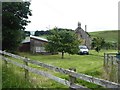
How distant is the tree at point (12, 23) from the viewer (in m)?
42.3

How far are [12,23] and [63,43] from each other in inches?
369

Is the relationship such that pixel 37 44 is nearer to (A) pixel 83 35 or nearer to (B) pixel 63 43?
(B) pixel 63 43

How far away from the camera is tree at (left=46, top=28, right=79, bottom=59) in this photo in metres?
48.4

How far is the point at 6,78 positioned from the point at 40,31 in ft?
330

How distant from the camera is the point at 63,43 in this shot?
161ft

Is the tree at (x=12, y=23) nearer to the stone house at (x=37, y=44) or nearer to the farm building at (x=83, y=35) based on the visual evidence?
the stone house at (x=37, y=44)

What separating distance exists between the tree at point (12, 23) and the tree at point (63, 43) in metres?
6.10

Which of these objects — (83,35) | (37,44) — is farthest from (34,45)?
(83,35)

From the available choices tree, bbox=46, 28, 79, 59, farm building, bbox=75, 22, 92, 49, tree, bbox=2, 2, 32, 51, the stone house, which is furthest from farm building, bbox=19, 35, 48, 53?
farm building, bbox=75, 22, 92, 49

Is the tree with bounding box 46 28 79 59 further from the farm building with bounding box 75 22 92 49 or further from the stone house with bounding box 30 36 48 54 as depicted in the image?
the farm building with bounding box 75 22 92 49

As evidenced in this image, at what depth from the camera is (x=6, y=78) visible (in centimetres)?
953

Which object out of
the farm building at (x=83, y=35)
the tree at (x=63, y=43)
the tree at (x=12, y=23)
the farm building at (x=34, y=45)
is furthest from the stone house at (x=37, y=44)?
the farm building at (x=83, y=35)

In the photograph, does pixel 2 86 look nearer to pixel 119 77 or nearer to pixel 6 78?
pixel 6 78

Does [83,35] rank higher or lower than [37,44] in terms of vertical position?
higher
